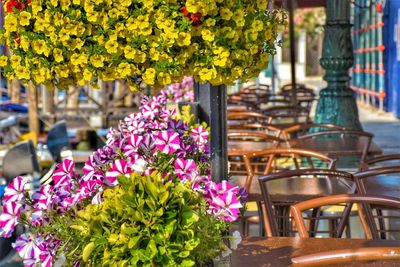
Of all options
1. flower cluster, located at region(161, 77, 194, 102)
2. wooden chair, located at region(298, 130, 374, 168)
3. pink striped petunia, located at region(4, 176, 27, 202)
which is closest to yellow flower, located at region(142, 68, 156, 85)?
pink striped petunia, located at region(4, 176, 27, 202)

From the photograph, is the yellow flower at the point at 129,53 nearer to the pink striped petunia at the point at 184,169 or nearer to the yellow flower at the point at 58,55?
the yellow flower at the point at 58,55

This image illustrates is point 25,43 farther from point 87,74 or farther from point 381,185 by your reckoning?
point 381,185

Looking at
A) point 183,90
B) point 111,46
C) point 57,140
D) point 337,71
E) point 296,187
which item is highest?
point 111,46

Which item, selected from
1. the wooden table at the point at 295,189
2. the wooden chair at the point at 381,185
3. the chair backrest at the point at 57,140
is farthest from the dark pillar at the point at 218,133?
the chair backrest at the point at 57,140

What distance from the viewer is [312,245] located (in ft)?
10.1

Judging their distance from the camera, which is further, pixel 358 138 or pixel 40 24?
pixel 358 138

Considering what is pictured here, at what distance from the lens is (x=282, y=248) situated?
303 cm

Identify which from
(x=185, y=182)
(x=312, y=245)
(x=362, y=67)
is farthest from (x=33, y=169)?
(x=362, y=67)

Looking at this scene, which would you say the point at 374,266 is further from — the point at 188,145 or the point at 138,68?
the point at 138,68

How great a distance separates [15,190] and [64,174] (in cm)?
18

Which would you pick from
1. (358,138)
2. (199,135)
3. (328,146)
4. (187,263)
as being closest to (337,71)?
(358,138)

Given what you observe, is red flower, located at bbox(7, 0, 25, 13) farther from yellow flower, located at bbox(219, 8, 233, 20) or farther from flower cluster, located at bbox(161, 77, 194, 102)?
flower cluster, located at bbox(161, 77, 194, 102)

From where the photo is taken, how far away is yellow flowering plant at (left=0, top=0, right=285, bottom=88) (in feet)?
8.76

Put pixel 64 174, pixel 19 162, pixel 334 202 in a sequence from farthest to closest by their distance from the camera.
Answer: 1. pixel 19 162
2. pixel 334 202
3. pixel 64 174
